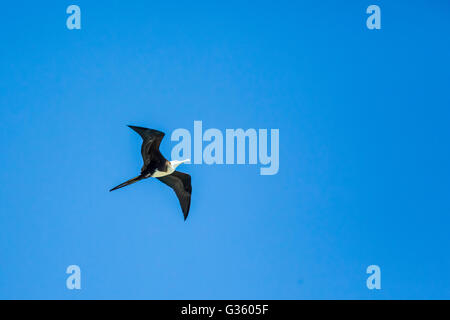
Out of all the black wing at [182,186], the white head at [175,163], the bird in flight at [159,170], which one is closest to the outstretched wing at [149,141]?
the bird in flight at [159,170]

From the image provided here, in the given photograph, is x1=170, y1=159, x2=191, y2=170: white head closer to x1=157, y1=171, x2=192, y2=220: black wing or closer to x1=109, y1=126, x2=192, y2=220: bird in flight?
x1=109, y1=126, x2=192, y2=220: bird in flight

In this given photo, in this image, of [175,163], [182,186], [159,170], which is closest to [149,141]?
[159,170]

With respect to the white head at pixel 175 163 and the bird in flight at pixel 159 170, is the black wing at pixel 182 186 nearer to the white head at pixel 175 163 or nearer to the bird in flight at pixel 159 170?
the bird in flight at pixel 159 170

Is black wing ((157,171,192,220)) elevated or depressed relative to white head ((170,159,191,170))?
depressed

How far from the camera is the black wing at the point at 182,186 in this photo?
702 centimetres

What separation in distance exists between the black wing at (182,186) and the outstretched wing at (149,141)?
2.37ft

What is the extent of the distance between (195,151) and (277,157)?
1.17 meters

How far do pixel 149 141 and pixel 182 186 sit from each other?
4.01ft

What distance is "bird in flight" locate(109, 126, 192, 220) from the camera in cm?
603

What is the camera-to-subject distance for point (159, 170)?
6504mm

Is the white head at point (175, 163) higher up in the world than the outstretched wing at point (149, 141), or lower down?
lower down

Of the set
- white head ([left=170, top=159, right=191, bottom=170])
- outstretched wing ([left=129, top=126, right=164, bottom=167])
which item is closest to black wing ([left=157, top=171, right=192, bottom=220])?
white head ([left=170, top=159, right=191, bottom=170])

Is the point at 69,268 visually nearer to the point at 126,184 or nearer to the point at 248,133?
the point at 126,184

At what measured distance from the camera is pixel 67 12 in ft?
23.6
